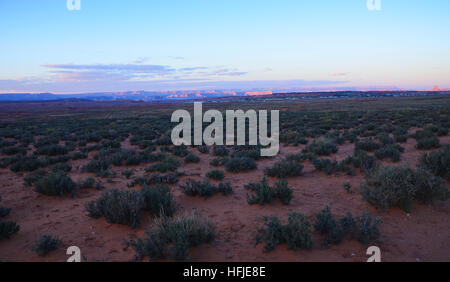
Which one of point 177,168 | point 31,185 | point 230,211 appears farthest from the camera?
point 177,168

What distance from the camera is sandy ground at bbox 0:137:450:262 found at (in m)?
4.20

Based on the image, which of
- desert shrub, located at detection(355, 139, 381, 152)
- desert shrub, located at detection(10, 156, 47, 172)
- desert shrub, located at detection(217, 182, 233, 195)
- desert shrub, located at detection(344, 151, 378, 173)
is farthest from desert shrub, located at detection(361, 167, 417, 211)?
desert shrub, located at detection(10, 156, 47, 172)

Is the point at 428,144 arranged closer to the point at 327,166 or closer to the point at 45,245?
the point at 327,166

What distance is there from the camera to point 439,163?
7.29 m

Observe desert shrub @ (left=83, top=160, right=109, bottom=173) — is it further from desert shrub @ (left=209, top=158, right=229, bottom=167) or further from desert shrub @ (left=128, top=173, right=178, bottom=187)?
desert shrub @ (left=209, top=158, right=229, bottom=167)

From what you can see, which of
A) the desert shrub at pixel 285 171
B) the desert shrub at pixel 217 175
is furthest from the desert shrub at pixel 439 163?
the desert shrub at pixel 217 175

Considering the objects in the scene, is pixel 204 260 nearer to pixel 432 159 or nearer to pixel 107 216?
pixel 107 216

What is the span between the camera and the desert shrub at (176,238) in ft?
12.8

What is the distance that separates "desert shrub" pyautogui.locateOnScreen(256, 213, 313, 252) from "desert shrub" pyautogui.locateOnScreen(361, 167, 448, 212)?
219 centimetres

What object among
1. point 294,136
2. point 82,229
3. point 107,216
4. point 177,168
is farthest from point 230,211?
point 294,136

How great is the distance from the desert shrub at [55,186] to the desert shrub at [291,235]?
18.3ft

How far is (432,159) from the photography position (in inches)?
291

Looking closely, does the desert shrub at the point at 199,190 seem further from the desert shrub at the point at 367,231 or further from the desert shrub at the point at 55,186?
the desert shrub at the point at 367,231

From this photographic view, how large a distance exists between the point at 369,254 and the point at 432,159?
4954 millimetres
